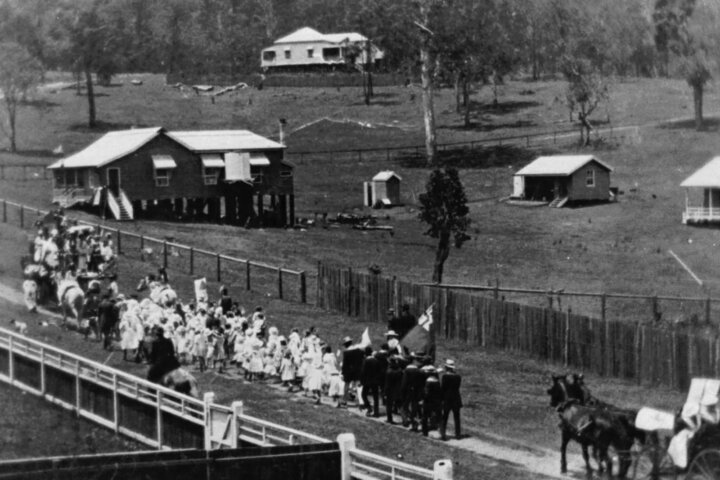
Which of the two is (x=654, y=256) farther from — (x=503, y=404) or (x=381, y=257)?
(x=503, y=404)

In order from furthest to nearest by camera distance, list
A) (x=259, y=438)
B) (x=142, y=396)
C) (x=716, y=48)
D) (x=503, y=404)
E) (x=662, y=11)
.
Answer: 1. (x=662, y=11)
2. (x=716, y=48)
3. (x=503, y=404)
4. (x=142, y=396)
5. (x=259, y=438)

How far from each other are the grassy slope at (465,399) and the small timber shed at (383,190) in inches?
1552

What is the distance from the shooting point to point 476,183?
307 ft

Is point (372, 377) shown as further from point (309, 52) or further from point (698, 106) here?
point (309, 52)

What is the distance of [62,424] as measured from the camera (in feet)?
95.9

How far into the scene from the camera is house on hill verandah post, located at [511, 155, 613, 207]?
274 feet

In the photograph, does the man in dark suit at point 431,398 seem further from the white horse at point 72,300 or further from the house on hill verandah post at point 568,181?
the house on hill verandah post at point 568,181

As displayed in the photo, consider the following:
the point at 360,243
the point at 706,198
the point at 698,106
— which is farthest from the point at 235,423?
the point at 698,106

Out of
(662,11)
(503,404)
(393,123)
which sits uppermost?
(662,11)

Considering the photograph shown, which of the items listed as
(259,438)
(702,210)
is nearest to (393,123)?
(702,210)

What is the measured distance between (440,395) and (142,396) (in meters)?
6.21

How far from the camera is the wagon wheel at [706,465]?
73.8ft

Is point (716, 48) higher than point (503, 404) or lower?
higher

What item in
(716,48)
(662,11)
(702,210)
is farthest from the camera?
(662,11)
